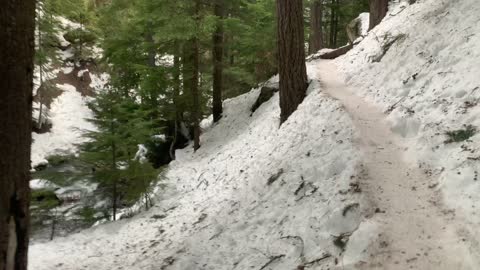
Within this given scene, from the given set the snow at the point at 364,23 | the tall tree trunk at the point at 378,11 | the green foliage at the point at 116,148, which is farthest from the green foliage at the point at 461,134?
the snow at the point at 364,23

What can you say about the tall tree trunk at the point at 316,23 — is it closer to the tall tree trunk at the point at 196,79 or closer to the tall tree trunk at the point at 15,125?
the tall tree trunk at the point at 196,79

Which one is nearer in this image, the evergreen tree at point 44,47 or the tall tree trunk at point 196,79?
the tall tree trunk at point 196,79

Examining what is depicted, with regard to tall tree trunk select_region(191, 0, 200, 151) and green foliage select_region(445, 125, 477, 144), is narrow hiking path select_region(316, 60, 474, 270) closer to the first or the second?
green foliage select_region(445, 125, 477, 144)

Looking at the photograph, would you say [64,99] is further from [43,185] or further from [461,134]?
[461,134]

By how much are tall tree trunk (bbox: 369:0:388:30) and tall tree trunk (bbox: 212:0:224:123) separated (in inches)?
240

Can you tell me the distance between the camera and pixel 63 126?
78.0ft

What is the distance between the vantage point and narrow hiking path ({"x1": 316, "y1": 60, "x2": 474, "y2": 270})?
368cm

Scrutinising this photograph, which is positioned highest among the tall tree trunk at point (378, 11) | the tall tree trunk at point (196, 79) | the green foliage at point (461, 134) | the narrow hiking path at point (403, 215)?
the tall tree trunk at point (378, 11)

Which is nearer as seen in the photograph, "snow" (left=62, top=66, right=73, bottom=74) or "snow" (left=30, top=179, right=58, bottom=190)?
"snow" (left=30, top=179, right=58, bottom=190)

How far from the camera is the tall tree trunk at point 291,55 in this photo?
8.97 m

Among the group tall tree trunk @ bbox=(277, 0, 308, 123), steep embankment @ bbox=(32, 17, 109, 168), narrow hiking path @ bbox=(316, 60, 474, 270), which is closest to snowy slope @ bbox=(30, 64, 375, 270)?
narrow hiking path @ bbox=(316, 60, 474, 270)

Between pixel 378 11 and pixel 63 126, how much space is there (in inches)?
755

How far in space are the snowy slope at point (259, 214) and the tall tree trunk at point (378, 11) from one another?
5.75 m

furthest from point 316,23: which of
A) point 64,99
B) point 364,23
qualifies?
point 64,99
